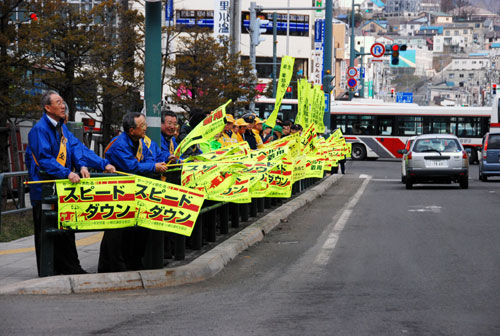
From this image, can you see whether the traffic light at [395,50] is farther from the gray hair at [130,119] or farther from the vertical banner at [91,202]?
the vertical banner at [91,202]

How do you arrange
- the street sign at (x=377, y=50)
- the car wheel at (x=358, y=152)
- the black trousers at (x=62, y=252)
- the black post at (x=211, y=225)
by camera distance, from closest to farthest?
the black trousers at (x=62, y=252) → the black post at (x=211, y=225) → the street sign at (x=377, y=50) → the car wheel at (x=358, y=152)

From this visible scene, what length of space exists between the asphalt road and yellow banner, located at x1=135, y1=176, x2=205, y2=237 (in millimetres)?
632

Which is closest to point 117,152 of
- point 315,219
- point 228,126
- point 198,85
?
point 228,126

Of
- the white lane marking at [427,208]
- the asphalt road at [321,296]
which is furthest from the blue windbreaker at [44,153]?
the white lane marking at [427,208]

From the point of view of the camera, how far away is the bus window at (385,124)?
51.8 metres

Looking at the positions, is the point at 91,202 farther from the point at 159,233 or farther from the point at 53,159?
the point at 159,233

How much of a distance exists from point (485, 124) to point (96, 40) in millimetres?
29244

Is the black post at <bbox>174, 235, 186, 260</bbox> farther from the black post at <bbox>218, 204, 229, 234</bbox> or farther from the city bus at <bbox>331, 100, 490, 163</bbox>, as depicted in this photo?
the city bus at <bbox>331, 100, 490, 163</bbox>

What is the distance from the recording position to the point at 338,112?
5272 cm

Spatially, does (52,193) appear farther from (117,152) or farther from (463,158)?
(463,158)

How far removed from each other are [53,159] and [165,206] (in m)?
1.17

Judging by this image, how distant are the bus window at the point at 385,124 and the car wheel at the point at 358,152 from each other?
1.32 m

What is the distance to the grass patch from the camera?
13.8m

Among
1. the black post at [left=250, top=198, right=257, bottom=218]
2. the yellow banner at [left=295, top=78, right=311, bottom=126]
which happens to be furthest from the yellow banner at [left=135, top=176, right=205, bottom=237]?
the yellow banner at [left=295, top=78, right=311, bottom=126]
